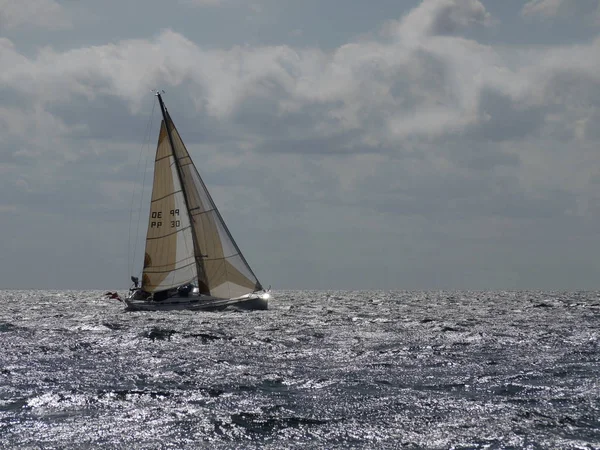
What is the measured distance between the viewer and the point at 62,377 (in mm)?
22109

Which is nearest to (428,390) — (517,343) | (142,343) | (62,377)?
(62,377)

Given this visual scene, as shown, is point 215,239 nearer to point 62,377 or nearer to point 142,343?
point 142,343

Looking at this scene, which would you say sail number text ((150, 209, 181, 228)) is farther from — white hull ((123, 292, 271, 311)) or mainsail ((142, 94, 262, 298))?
white hull ((123, 292, 271, 311))

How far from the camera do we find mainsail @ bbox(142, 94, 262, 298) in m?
56.1

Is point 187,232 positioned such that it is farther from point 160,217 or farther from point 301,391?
point 301,391

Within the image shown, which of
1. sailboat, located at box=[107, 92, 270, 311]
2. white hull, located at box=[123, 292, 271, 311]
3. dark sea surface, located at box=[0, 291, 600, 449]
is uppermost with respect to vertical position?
sailboat, located at box=[107, 92, 270, 311]

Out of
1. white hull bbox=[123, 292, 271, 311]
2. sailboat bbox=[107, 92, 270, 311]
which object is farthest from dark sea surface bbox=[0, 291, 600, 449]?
sailboat bbox=[107, 92, 270, 311]

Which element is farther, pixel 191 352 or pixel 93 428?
pixel 191 352

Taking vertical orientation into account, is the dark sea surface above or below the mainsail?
below

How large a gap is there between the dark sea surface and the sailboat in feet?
68.5

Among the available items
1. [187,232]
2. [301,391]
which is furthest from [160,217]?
[301,391]

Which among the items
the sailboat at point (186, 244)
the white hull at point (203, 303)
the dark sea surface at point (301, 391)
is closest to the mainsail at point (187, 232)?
the sailboat at point (186, 244)

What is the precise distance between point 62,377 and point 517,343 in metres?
18.9

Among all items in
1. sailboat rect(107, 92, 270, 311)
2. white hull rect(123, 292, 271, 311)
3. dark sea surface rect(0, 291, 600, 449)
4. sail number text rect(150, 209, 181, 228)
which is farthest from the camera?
sail number text rect(150, 209, 181, 228)
